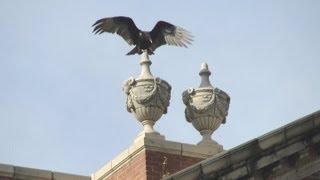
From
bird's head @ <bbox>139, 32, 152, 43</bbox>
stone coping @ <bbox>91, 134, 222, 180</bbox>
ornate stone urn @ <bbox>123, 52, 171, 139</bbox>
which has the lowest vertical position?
stone coping @ <bbox>91, 134, 222, 180</bbox>

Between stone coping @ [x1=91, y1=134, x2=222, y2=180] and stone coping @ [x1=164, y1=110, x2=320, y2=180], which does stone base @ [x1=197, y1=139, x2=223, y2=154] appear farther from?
stone coping @ [x1=164, y1=110, x2=320, y2=180]

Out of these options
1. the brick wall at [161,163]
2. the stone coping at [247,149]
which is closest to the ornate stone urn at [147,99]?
the brick wall at [161,163]

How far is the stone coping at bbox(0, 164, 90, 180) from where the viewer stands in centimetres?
2497

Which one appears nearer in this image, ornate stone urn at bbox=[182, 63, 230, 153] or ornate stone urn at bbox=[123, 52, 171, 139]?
ornate stone urn at bbox=[123, 52, 171, 139]

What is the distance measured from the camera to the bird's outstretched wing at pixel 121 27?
88.3 feet

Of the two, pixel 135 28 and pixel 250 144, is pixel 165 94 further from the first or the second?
pixel 250 144

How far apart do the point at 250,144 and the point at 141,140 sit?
312 centimetres

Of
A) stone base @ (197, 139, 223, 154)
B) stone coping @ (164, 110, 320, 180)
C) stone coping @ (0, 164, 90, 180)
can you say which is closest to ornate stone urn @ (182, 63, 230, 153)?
stone base @ (197, 139, 223, 154)

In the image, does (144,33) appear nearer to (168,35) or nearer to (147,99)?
(168,35)

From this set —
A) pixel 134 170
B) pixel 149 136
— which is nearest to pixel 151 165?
pixel 134 170

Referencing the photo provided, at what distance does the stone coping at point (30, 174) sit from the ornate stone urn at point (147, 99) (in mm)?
1842

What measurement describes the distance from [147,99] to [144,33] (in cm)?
191

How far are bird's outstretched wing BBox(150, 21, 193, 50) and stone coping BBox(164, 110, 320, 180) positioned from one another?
15.5ft

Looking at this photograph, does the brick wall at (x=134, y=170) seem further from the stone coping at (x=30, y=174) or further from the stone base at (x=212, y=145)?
the stone base at (x=212, y=145)
